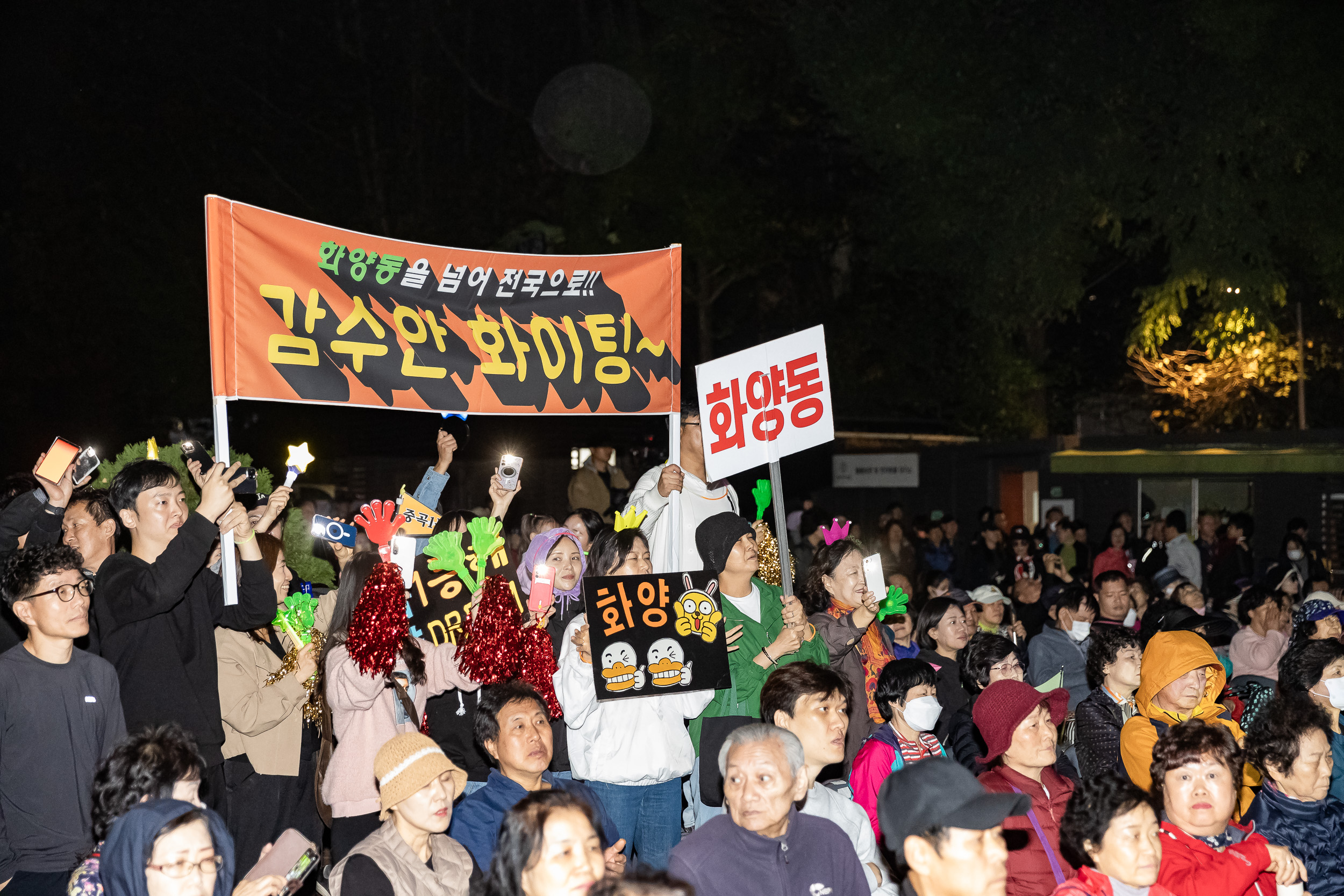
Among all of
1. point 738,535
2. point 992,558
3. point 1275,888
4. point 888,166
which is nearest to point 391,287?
point 738,535

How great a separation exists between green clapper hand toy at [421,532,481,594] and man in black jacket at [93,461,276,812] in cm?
83

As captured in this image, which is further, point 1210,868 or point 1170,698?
point 1170,698

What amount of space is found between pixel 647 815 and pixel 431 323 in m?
2.81

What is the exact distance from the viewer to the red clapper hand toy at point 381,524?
17.5 feet

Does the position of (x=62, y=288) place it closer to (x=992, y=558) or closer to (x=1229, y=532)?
(x=992, y=558)

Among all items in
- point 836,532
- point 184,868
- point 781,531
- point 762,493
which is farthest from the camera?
point 762,493

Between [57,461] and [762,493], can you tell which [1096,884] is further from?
[57,461]

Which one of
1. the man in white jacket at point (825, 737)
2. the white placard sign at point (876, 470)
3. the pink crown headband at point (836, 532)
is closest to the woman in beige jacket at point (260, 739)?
the man in white jacket at point (825, 737)

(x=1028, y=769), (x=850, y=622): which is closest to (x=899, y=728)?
(x=850, y=622)

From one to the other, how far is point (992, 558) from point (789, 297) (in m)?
11.1

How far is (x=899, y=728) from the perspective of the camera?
5539 mm

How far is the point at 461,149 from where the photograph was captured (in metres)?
26.7

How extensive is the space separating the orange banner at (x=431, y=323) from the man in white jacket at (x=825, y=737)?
2.48 metres

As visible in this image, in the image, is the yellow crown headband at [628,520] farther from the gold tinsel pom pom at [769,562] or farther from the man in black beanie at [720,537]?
the gold tinsel pom pom at [769,562]
